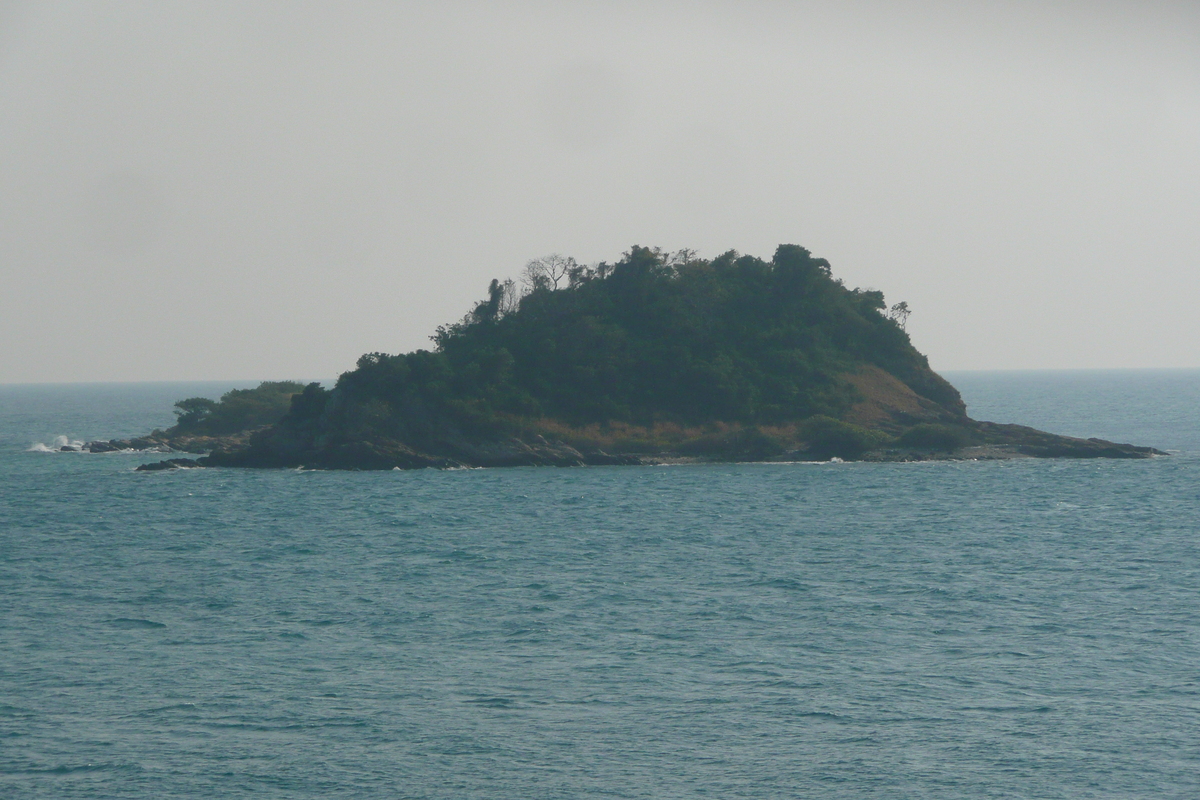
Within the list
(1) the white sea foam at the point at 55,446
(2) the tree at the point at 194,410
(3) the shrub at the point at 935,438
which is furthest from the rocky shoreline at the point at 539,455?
(2) the tree at the point at 194,410

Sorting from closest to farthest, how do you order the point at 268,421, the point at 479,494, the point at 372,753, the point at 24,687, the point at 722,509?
the point at 372,753 → the point at 24,687 → the point at 722,509 → the point at 479,494 → the point at 268,421

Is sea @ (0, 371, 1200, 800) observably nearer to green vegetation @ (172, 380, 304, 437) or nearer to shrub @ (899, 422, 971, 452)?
shrub @ (899, 422, 971, 452)

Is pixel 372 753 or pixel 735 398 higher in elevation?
pixel 735 398

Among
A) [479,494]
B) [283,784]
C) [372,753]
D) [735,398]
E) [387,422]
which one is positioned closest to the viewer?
[283,784]

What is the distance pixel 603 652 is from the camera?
110 feet

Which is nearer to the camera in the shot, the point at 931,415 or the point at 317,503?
the point at 317,503

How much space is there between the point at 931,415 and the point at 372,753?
87.7 meters

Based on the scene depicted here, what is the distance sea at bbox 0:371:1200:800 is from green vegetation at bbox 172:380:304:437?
54429 millimetres

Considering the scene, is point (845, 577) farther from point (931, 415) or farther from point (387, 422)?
point (931, 415)

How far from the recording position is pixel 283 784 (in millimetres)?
23922

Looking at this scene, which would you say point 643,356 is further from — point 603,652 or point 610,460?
point 603,652

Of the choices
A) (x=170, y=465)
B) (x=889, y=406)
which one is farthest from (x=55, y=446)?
(x=889, y=406)

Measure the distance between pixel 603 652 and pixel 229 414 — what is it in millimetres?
97009

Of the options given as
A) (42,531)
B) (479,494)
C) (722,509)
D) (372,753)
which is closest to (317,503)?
(479,494)
